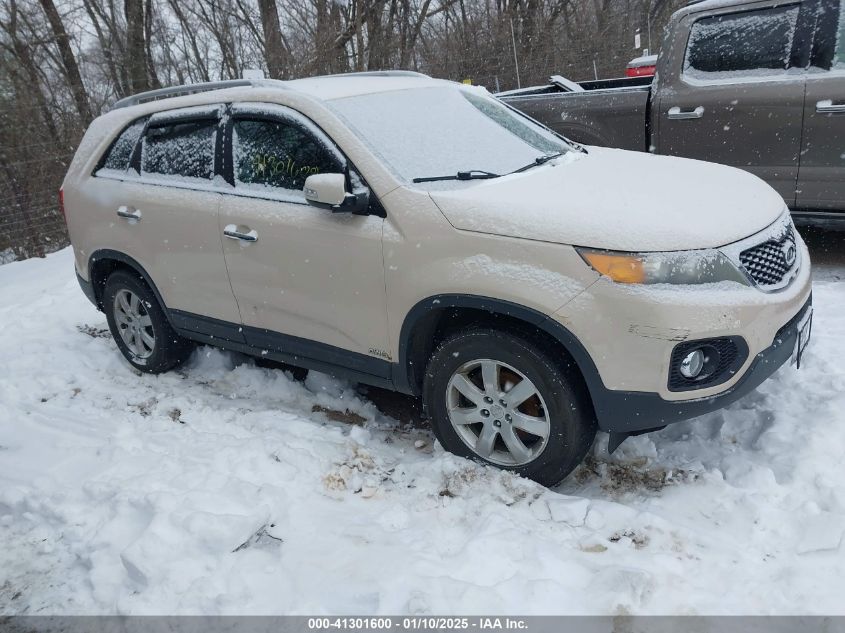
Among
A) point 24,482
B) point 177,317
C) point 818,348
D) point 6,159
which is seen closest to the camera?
point 24,482

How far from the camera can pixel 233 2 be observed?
18156 mm

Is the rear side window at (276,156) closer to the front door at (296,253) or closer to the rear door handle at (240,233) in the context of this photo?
the front door at (296,253)

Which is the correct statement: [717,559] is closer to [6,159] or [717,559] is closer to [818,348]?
[818,348]

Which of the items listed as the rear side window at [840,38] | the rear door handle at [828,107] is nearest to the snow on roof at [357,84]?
the rear door handle at [828,107]

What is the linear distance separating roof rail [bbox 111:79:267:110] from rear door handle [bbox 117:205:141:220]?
73 cm

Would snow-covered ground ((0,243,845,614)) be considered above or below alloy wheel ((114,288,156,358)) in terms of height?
below

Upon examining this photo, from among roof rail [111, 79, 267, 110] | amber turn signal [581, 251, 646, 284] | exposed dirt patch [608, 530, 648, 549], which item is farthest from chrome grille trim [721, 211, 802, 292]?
roof rail [111, 79, 267, 110]

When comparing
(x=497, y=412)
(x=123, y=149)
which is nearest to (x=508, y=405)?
(x=497, y=412)

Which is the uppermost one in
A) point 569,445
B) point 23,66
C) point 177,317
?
point 23,66

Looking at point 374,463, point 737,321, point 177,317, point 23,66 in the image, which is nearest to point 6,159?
point 23,66

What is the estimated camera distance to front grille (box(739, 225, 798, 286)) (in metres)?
2.87

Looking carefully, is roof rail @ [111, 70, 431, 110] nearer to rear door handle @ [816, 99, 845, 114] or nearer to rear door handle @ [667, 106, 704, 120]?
rear door handle @ [667, 106, 704, 120]

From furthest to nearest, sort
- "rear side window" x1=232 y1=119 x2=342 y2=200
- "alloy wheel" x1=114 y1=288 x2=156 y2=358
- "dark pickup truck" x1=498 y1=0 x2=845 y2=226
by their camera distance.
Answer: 1. "dark pickup truck" x1=498 y1=0 x2=845 y2=226
2. "alloy wheel" x1=114 y1=288 x2=156 y2=358
3. "rear side window" x1=232 y1=119 x2=342 y2=200

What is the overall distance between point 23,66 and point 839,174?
557 inches
